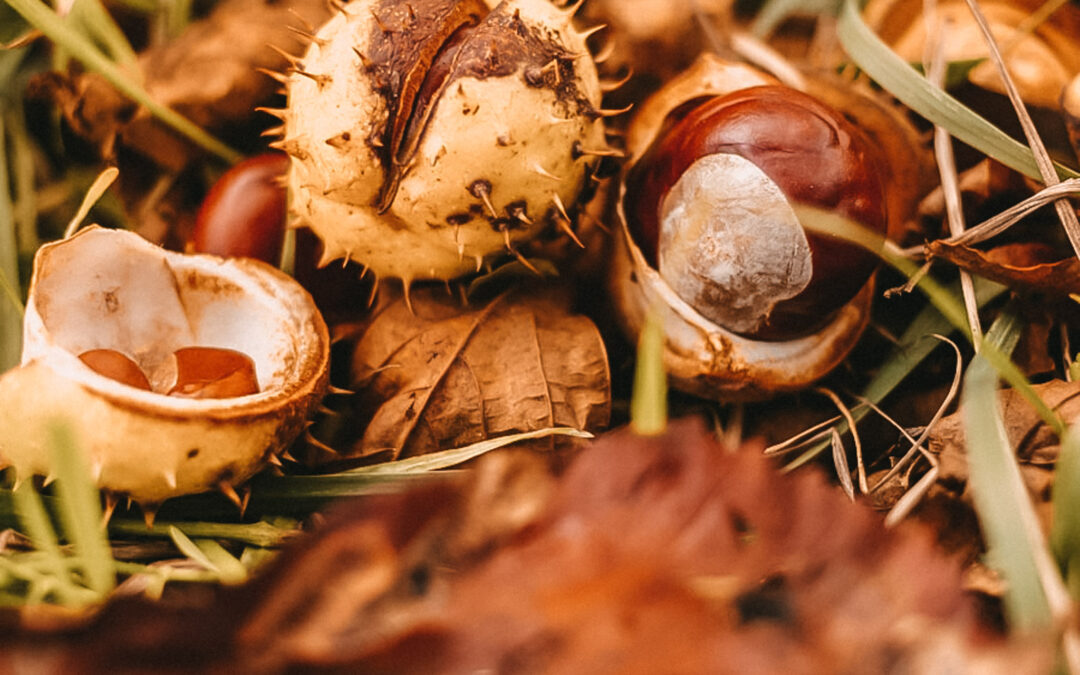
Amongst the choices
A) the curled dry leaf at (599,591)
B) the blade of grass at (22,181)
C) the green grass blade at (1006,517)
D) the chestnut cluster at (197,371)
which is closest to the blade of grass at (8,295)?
the blade of grass at (22,181)

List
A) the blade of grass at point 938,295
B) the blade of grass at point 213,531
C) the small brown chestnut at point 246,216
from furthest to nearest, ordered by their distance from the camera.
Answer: the small brown chestnut at point 246,216
the blade of grass at point 213,531
the blade of grass at point 938,295

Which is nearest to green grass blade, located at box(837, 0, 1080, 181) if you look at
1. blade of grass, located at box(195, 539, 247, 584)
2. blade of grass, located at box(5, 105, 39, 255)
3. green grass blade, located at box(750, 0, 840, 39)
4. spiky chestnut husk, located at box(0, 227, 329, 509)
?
green grass blade, located at box(750, 0, 840, 39)

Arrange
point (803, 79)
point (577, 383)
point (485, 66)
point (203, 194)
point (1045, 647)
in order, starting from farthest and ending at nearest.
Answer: point (203, 194) → point (803, 79) → point (577, 383) → point (485, 66) → point (1045, 647)

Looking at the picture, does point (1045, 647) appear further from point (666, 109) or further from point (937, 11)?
point (937, 11)

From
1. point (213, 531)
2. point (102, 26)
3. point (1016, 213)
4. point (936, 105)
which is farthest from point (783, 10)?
point (213, 531)

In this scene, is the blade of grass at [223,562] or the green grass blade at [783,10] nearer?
the blade of grass at [223,562]

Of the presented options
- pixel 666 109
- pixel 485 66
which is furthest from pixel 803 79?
pixel 485 66

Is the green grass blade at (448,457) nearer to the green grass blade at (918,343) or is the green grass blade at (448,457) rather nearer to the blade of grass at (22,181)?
the green grass blade at (918,343)

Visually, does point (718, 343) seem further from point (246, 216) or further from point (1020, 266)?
point (246, 216)
